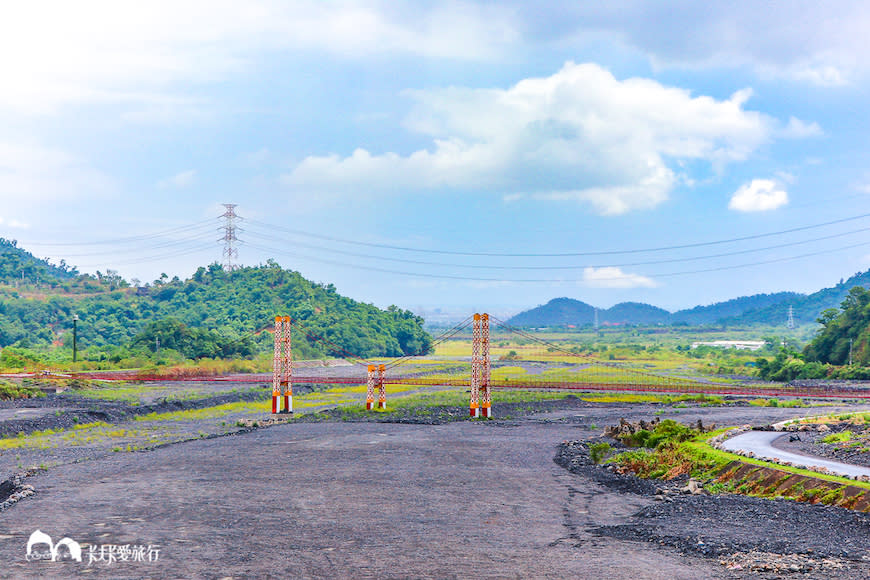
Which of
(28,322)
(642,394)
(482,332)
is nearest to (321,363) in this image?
(28,322)

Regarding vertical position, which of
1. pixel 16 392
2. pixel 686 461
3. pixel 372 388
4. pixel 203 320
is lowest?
pixel 686 461

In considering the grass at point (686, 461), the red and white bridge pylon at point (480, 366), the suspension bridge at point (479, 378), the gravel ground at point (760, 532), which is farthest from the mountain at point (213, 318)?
the gravel ground at point (760, 532)

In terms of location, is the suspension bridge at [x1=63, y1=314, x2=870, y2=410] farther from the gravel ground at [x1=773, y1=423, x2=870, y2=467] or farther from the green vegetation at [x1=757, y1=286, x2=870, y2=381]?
the gravel ground at [x1=773, y1=423, x2=870, y2=467]

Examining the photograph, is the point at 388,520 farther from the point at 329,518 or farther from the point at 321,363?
the point at 321,363

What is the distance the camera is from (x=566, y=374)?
12625 centimetres

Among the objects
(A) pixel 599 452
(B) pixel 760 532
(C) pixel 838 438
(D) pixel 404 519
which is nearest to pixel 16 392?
(A) pixel 599 452

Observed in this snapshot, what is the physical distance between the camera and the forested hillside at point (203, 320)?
134m

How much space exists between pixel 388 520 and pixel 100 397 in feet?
185

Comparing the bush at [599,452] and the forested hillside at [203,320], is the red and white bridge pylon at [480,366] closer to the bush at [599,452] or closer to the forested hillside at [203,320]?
the bush at [599,452]

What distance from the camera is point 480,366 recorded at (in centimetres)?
6166

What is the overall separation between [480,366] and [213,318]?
124004mm

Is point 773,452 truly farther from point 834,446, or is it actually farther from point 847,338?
point 847,338

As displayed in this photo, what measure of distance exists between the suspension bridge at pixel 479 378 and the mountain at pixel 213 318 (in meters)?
4.97

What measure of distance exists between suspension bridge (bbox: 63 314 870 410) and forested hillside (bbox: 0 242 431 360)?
17.2ft
